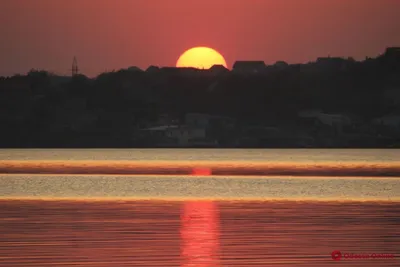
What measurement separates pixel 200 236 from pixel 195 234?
357 mm

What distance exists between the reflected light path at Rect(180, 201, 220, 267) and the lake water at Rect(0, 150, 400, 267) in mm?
21

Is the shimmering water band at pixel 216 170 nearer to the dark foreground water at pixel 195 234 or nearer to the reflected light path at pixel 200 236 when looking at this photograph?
the dark foreground water at pixel 195 234

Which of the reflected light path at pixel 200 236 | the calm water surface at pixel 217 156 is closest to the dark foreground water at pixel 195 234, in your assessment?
the reflected light path at pixel 200 236

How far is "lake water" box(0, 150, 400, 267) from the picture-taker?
1669 centimetres

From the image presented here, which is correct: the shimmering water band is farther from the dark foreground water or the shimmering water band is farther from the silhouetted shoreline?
the silhouetted shoreline

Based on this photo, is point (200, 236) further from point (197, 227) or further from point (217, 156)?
point (217, 156)

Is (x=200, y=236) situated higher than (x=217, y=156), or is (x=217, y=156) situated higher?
(x=217, y=156)

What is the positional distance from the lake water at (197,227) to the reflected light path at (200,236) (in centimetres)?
2

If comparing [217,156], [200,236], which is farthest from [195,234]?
[217,156]

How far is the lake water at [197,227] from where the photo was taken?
16.7 meters

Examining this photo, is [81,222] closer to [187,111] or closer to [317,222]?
[317,222]

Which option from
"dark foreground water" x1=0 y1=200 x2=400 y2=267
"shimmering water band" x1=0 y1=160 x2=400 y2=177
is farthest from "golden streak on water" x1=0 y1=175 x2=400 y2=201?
"shimmering water band" x1=0 y1=160 x2=400 y2=177

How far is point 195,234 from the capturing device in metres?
20.1

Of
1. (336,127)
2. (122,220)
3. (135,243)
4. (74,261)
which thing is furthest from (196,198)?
(336,127)
